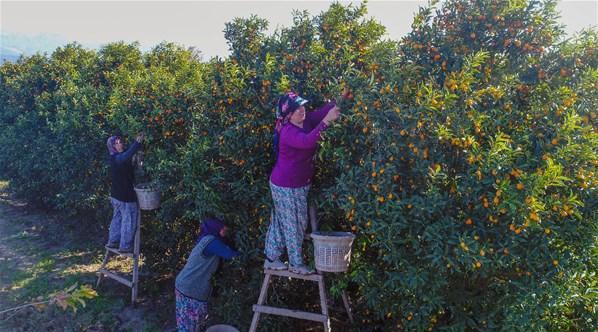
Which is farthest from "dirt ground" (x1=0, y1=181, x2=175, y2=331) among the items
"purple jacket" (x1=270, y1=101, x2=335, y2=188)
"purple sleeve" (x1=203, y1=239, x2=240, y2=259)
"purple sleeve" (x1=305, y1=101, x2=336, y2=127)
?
"purple sleeve" (x1=305, y1=101, x2=336, y2=127)

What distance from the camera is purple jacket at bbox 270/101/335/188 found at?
3.89m

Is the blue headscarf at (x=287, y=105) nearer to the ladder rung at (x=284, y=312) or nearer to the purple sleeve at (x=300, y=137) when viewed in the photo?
the purple sleeve at (x=300, y=137)

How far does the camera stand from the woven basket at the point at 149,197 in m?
Answer: 5.57

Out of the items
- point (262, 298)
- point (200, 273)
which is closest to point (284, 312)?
point (262, 298)

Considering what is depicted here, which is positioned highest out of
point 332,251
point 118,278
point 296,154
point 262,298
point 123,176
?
point 296,154

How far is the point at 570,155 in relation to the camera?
3.05 metres

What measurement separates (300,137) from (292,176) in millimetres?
361

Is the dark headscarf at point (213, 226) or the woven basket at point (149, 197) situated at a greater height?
the woven basket at point (149, 197)

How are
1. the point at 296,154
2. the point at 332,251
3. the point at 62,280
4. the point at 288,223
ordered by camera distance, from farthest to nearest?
1. the point at 62,280
2. the point at 288,223
3. the point at 296,154
4. the point at 332,251

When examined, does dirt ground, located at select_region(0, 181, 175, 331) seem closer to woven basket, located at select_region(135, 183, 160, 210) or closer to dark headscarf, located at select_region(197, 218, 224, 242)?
woven basket, located at select_region(135, 183, 160, 210)

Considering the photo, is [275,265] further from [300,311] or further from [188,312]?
[188,312]

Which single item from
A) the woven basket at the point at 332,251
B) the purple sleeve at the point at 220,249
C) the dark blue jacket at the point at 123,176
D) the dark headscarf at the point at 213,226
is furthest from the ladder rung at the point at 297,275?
the dark blue jacket at the point at 123,176

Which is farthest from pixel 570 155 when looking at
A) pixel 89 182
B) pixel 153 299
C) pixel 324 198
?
pixel 89 182

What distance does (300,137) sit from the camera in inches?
150
